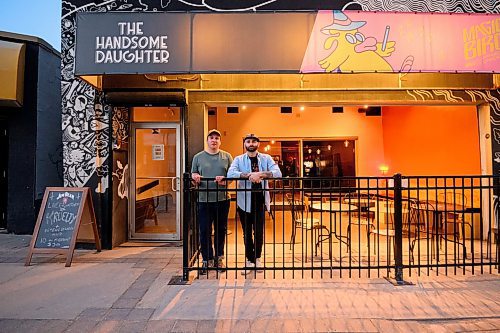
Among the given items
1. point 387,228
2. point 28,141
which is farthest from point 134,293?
point 28,141

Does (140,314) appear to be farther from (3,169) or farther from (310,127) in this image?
(310,127)

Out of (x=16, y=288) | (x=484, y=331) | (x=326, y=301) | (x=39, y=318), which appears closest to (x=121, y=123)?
(x=16, y=288)

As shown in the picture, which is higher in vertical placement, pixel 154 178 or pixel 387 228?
pixel 154 178

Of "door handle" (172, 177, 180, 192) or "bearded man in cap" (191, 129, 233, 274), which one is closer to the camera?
"bearded man in cap" (191, 129, 233, 274)

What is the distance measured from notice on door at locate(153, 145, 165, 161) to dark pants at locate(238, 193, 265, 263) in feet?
8.73

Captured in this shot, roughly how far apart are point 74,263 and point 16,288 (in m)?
1.06

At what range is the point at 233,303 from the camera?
372 centimetres

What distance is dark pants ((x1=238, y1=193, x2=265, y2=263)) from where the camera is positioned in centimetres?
468

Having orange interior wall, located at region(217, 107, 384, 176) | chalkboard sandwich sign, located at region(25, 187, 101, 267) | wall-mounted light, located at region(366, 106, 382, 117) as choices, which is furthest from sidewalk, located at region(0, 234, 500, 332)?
wall-mounted light, located at region(366, 106, 382, 117)

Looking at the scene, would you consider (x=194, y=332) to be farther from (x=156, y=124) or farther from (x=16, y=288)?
(x=156, y=124)

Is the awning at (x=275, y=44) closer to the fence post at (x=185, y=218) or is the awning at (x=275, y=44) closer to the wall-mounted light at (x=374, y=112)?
the fence post at (x=185, y=218)

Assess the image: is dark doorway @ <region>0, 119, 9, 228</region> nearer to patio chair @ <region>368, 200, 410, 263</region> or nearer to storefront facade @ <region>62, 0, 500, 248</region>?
storefront facade @ <region>62, 0, 500, 248</region>

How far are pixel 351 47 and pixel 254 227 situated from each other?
2.89 metres

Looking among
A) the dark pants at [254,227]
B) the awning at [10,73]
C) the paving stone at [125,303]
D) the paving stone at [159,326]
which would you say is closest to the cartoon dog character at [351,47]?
the dark pants at [254,227]
